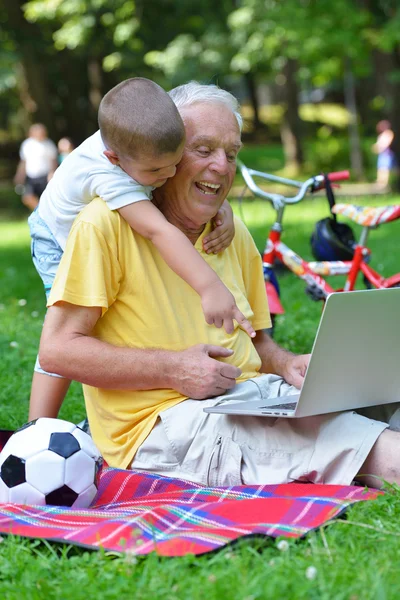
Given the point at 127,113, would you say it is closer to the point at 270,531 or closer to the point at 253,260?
the point at 253,260

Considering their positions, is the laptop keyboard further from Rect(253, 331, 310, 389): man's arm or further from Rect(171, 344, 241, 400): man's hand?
Rect(253, 331, 310, 389): man's arm

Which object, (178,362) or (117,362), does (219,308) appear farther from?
(117,362)

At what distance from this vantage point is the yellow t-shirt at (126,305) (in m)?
3.19

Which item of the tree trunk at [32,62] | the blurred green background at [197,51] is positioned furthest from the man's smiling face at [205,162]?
the tree trunk at [32,62]

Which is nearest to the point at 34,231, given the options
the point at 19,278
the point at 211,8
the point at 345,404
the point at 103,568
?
the point at 345,404

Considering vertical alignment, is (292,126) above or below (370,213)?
below

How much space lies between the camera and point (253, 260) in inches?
150

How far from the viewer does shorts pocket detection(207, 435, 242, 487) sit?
10.3 ft

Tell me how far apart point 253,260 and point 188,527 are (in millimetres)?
1432

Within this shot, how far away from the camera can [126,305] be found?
333cm

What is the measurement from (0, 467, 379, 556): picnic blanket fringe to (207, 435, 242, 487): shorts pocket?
6 cm

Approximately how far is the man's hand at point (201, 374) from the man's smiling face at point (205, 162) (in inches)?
21.1

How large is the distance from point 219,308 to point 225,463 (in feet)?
1.74

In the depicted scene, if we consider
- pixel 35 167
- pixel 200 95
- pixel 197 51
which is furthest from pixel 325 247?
pixel 197 51
